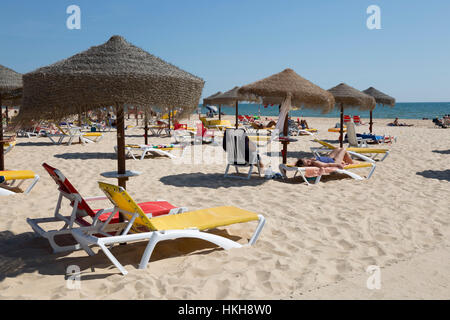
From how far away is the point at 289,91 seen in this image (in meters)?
7.41

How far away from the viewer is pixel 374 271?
314 cm

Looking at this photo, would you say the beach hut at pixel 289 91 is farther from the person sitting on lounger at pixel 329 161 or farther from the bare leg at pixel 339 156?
the bare leg at pixel 339 156

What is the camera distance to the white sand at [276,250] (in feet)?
9.29

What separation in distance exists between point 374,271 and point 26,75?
3250 millimetres

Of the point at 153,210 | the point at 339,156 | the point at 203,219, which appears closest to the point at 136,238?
the point at 203,219

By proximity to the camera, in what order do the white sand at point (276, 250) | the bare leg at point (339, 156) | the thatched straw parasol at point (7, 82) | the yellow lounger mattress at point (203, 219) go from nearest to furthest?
the white sand at point (276, 250)
the yellow lounger mattress at point (203, 219)
the thatched straw parasol at point (7, 82)
the bare leg at point (339, 156)

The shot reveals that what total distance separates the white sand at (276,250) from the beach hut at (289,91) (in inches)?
70.5

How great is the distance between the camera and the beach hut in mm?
7482

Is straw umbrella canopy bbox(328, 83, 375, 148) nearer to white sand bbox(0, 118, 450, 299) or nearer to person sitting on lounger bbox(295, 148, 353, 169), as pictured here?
person sitting on lounger bbox(295, 148, 353, 169)

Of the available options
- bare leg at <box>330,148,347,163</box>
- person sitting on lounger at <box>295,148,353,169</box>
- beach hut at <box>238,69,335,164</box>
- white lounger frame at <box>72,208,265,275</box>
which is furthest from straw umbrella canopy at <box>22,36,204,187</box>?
bare leg at <box>330,148,347,163</box>

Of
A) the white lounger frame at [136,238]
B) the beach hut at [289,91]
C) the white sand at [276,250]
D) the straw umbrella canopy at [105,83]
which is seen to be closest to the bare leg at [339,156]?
the white sand at [276,250]

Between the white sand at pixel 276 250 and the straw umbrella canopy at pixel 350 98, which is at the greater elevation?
the straw umbrella canopy at pixel 350 98

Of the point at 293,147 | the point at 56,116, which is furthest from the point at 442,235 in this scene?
Answer: the point at 293,147

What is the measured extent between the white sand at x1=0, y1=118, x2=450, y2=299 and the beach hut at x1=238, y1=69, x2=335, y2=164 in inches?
70.5
